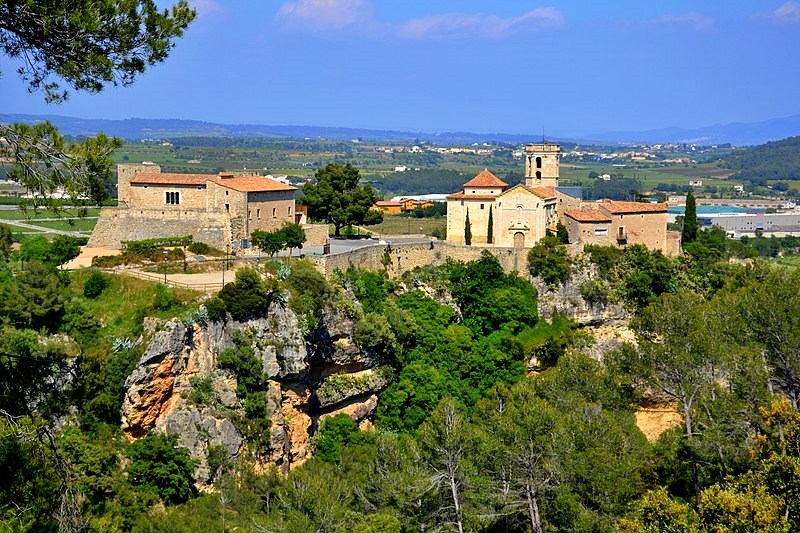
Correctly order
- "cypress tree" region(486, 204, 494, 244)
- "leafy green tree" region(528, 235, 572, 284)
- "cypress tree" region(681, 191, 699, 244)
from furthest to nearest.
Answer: "cypress tree" region(681, 191, 699, 244)
"cypress tree" region(486, 204, 494, 244)
"leafy green tree" region(528, 235, 572, 284)

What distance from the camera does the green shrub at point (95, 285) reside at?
2981 centimetres

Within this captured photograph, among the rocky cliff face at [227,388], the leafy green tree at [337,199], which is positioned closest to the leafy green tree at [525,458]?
the rocky cliff face at [227,388]

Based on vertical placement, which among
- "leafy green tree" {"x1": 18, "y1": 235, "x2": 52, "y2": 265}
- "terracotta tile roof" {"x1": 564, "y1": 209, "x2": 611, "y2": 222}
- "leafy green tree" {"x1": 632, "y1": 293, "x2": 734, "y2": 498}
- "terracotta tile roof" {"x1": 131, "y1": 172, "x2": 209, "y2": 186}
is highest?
"terracotta tile roof" {"x1": 131, "y1": 172, "x2": 209, "y2": 186}

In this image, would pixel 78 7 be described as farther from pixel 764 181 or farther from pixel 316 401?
pixel 764 181

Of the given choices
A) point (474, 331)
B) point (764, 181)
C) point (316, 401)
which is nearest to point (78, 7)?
point (316, 401)

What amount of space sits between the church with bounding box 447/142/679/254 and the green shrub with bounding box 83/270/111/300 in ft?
57.7

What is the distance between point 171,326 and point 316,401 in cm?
702

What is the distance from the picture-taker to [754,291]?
30.4 m

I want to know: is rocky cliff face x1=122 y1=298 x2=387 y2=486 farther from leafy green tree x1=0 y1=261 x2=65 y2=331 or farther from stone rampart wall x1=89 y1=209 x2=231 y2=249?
stone rampart wall x1=89 y1=209 x2=231 y2=249

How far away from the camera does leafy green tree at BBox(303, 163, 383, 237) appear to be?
4338cm

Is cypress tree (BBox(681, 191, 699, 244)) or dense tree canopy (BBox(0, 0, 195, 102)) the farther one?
cypress tree (BBox(681, 191, 699, 244))

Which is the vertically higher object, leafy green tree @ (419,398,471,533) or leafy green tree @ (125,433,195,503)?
leafy green tree @ (419,398,471,533)

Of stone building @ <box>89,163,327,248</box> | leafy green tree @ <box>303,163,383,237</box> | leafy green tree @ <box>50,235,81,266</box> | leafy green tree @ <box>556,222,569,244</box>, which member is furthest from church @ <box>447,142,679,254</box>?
leafy green tree @ <box>50,235,81,266</box>

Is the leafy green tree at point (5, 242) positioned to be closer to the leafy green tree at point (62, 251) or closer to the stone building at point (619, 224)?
the leafy green tree at point (62, 251)
